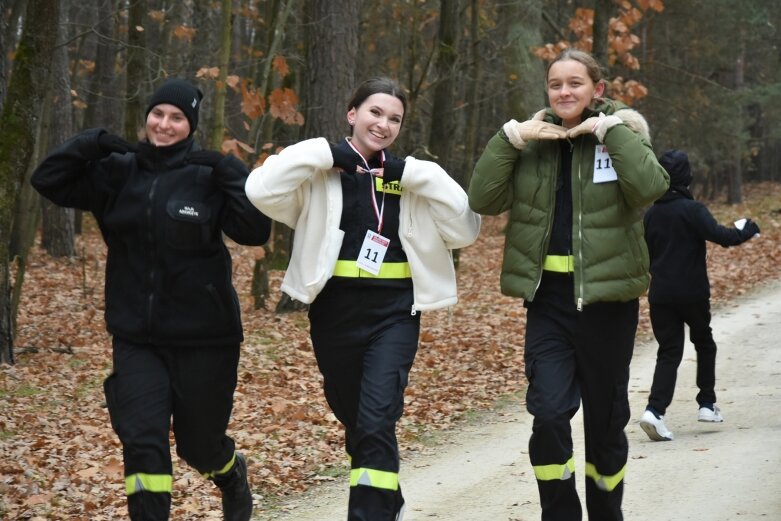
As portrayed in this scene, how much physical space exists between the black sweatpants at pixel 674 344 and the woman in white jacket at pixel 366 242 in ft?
13.0

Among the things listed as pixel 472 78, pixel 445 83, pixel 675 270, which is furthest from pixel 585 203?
pixel 472 78

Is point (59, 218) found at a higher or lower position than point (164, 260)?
lower

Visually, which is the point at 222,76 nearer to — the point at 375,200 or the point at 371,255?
the point at 375,200

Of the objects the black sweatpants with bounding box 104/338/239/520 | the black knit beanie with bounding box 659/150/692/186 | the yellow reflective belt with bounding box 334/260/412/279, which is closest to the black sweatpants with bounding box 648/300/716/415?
the black knit beanie with bounding box 659/150/692/186

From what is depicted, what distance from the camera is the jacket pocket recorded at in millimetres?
4875

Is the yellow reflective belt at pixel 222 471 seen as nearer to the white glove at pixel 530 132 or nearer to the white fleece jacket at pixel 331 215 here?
the white fleece jacket at pixel 331 215

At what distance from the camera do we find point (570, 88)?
503 centimetres

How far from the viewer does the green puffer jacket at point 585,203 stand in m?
4.83

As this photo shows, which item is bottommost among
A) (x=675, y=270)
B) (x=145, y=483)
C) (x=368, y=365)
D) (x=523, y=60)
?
(x=145, y=483)

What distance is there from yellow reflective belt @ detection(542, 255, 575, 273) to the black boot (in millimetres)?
Answer: 2053

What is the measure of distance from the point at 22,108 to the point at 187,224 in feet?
19.5

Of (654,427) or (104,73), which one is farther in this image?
(104,73)

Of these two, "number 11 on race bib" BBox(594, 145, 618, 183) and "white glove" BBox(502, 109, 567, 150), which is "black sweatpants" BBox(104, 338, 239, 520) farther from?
"number 11 on race bib" BBox(594, 145, 618, 183)

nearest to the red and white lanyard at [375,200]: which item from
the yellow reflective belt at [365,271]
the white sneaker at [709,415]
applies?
the yellow reflective belt at [365,271]
